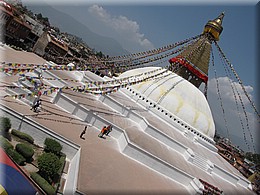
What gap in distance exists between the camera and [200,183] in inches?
343

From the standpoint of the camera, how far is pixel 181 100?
14.2m

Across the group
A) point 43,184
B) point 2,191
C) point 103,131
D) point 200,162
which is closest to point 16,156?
point 43,184

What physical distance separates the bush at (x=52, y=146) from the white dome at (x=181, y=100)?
7.92 m

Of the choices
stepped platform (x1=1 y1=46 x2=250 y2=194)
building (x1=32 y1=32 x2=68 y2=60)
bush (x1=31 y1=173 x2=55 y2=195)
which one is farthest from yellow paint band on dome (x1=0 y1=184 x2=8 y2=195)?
building (x1=32 y1=32 x2=68 y2=60)

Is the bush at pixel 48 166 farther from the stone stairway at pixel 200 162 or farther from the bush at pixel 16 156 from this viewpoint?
the stone stairway at pixel 200 162

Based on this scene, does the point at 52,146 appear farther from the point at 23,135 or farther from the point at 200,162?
the point at 200,162

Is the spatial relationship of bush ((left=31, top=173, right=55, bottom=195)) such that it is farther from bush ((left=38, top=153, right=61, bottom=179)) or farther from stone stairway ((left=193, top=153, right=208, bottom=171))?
stone stairway ((left=193, top=153, right=208, bottom=171))

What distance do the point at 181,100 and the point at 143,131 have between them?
412cm

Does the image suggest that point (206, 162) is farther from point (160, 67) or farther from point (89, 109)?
point (160, 67)

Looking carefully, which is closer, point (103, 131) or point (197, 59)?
point (103, 131)

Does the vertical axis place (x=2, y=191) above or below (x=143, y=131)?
below

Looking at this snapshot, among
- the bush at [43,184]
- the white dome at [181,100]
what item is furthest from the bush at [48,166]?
the white dome at [181,100]

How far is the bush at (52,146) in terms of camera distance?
6.98 metres

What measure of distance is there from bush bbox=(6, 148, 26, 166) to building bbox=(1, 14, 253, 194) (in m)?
1.27
